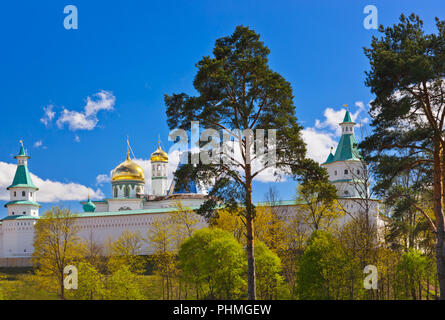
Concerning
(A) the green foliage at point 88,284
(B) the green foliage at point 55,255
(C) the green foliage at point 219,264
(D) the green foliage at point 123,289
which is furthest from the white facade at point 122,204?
(C) the green foliage at point 219,264

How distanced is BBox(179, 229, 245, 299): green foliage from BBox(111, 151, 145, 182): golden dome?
3667cm

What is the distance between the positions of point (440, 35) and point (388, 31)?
1382 mm

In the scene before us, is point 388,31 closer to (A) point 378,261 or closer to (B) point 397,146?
(B) point 397,146

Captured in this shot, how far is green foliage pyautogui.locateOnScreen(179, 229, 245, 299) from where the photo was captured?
1986 centimetres

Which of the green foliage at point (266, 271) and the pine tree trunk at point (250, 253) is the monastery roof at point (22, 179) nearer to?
the green foliage at point (266, 271)

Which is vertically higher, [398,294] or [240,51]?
[240,51]

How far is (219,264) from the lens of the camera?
19891mm

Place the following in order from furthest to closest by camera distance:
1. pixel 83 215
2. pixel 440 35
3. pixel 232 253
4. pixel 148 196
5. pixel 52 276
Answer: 1. pixel 148 196
2. pixel 83 215
3. pixel 52 276
4. pixel 232 253
5. pixel 440 35

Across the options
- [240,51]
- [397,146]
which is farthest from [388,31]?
[240,51]

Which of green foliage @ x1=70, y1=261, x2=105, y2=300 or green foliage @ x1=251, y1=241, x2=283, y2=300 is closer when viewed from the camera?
green foliage @ x1=251, y1=241, x2=283, y2=300

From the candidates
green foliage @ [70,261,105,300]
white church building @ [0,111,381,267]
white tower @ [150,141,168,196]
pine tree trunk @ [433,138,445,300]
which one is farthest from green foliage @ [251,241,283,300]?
white tower @ [150,141,168,196]

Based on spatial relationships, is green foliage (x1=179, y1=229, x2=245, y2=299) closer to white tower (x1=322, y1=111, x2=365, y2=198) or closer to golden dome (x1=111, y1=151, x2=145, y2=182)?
white tower (x1=322, y1=111, x2=365, y2=198)

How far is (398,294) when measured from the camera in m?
20.2
